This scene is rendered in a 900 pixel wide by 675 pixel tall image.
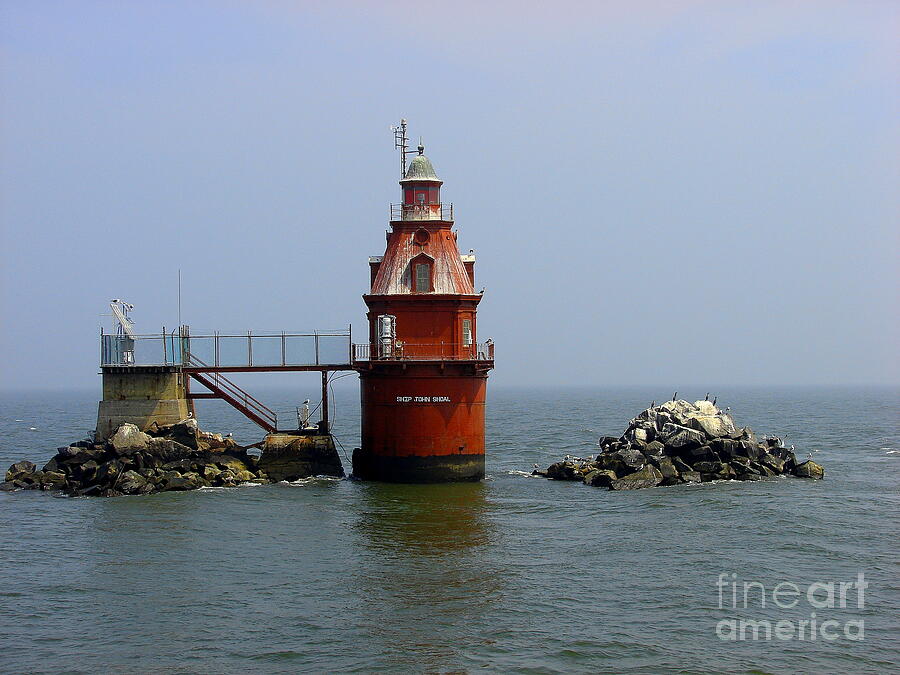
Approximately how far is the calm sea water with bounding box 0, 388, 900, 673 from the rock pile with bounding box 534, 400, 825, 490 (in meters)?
1.38

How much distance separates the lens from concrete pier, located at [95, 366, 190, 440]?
43844 mm

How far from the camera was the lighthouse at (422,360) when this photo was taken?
139 ft

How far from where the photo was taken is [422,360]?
42250 mm

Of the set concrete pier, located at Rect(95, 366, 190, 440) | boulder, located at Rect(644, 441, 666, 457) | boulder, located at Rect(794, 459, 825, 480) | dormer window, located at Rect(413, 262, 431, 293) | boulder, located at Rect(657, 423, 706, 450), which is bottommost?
boulder, located at Rect(794, 459, 825, 480)

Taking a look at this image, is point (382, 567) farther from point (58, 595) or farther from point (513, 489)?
point (513, 489)

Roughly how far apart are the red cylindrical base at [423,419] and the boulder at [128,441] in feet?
28.2

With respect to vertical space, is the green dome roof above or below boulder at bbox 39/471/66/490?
above

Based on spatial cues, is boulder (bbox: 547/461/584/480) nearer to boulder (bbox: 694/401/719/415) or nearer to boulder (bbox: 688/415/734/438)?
boulder (bbox: 688/415/734/438)

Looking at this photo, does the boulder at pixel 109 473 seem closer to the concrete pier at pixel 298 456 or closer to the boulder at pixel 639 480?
the concrete pier at pixel 298 456

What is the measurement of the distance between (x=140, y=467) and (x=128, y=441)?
121 centimetres

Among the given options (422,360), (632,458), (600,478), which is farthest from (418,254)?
(632,458)

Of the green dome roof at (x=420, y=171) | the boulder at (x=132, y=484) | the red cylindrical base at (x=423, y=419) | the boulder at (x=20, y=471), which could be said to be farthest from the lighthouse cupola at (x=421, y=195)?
the boulder at (x=20, y=471)

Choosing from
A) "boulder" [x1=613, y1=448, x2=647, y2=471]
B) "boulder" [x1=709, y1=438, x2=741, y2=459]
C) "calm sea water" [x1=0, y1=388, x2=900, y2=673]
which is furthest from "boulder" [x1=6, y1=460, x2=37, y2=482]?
"boulder" [x1=709, y1=438, x2=741, y2=459]

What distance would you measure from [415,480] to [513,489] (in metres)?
3.66
